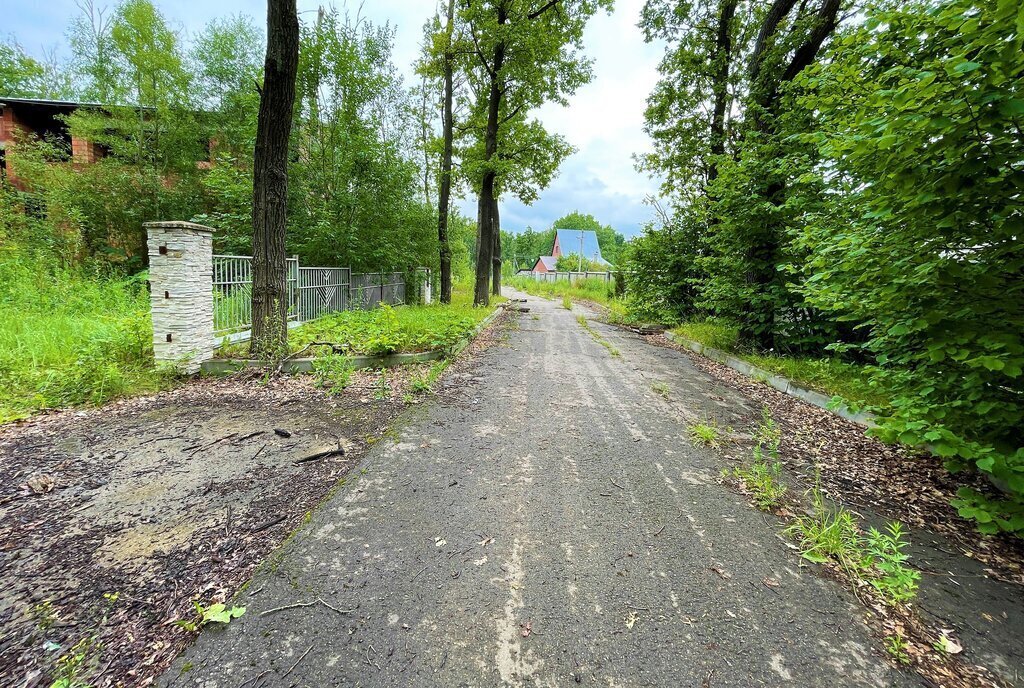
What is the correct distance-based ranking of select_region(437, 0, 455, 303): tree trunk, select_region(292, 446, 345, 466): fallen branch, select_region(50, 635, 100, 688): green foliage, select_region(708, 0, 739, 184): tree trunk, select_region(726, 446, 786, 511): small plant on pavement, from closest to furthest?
1. select_region(50, 635, 100, 688): green foliage
2. select_region(726, 446, 786, 511): small plant on pavement
3. select_region(292, 446, 345, 466): fallen branch
4. select_region(708, 0, 739, 184): tree trunk
5. select_region(437, 0, 455, 303): tree trunk

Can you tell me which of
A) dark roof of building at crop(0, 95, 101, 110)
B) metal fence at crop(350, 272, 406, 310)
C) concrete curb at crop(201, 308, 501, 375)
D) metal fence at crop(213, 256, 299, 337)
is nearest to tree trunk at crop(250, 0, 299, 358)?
concrete curb at crop(201, 308, 501, 375)

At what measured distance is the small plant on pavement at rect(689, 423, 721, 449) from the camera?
3951mm

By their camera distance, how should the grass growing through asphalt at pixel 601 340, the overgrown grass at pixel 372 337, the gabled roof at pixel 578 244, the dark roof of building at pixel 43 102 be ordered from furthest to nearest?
the gabled roof at pixel 578 244, the dark roof of building at pixel 43 102, the grass growing through asphalt at pixel 601 340, the overgrown grass at pixel 372 337

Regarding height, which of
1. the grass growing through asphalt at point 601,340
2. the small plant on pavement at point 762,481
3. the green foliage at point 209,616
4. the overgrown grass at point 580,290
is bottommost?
the green foliage at point 209,616

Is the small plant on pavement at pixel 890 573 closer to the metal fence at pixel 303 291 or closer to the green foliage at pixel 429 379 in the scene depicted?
the green foliage at pixel 429 379

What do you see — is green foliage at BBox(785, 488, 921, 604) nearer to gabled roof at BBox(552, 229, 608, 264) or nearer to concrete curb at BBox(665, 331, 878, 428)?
concrete curb at BBox(665, 331, 878, 428)

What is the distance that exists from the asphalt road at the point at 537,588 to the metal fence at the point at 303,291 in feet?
15.5

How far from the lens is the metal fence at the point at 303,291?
668 cm

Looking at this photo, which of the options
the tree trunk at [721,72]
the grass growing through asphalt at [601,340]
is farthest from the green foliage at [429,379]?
the tree trunk at [721,72]

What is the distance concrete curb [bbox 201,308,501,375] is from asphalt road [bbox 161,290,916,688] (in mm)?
2881

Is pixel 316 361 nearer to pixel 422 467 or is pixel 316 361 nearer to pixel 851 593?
pixel 422 467

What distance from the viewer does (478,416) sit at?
450 cm

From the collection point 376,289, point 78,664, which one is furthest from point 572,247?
point 78,664

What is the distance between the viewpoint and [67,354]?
5.46 metres
